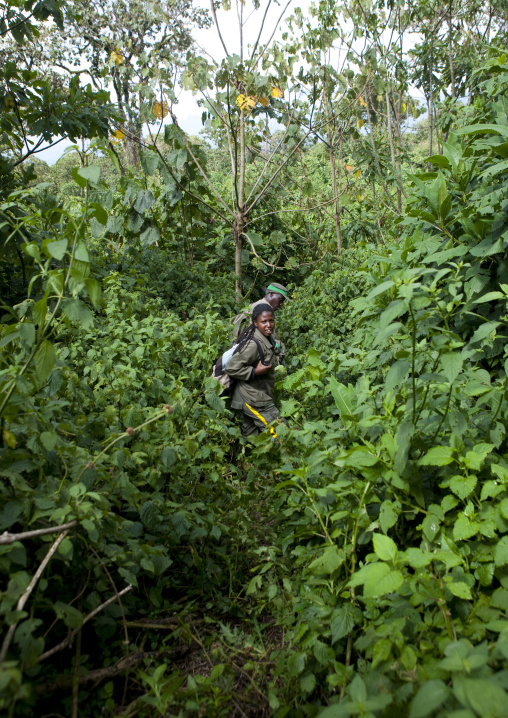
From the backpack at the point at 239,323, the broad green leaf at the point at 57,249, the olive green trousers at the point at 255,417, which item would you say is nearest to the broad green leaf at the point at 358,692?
the broad green leaf at the point at 57,249

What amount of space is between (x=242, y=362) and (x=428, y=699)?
2910mm

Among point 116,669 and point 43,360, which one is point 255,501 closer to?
point 116,669

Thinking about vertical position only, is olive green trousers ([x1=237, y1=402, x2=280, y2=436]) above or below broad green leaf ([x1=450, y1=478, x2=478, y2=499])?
below

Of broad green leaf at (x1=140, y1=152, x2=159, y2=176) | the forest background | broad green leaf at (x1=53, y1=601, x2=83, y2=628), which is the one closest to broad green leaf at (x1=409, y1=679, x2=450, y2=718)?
the forest background

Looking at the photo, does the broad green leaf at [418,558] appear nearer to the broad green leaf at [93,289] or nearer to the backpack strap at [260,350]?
the broad green leaf at [93,289]

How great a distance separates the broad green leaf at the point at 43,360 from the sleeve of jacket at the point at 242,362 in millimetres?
2351

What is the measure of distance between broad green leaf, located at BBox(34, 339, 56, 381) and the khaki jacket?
2351 mm

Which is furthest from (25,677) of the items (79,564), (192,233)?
(192,233)

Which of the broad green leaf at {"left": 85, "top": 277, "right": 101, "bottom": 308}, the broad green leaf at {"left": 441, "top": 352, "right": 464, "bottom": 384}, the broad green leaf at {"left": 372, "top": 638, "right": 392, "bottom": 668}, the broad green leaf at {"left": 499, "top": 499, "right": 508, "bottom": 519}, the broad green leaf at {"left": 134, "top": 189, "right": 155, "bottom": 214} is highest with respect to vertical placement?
the broad green leaf at {"left": 134, "top": 189, "right": 155, "bottom": 214}

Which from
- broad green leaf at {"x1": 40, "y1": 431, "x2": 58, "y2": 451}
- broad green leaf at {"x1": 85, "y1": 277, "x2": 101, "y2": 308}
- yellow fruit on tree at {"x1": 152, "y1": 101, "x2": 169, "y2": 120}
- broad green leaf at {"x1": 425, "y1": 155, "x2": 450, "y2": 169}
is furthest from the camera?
yellow fruit on tree at {"x1": 152, "y1": 101, "x2": 169, "y2": 120}

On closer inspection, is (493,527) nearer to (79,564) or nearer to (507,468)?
(507,468)

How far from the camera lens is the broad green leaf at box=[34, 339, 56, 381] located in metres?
1.58

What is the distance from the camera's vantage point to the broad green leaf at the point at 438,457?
Answer: 1832 millimetres

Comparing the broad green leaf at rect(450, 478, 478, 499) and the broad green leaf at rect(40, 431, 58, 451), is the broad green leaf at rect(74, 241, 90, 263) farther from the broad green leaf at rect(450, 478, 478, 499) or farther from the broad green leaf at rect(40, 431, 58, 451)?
the broad green leaf at rect(450, 478, 478, 499)
